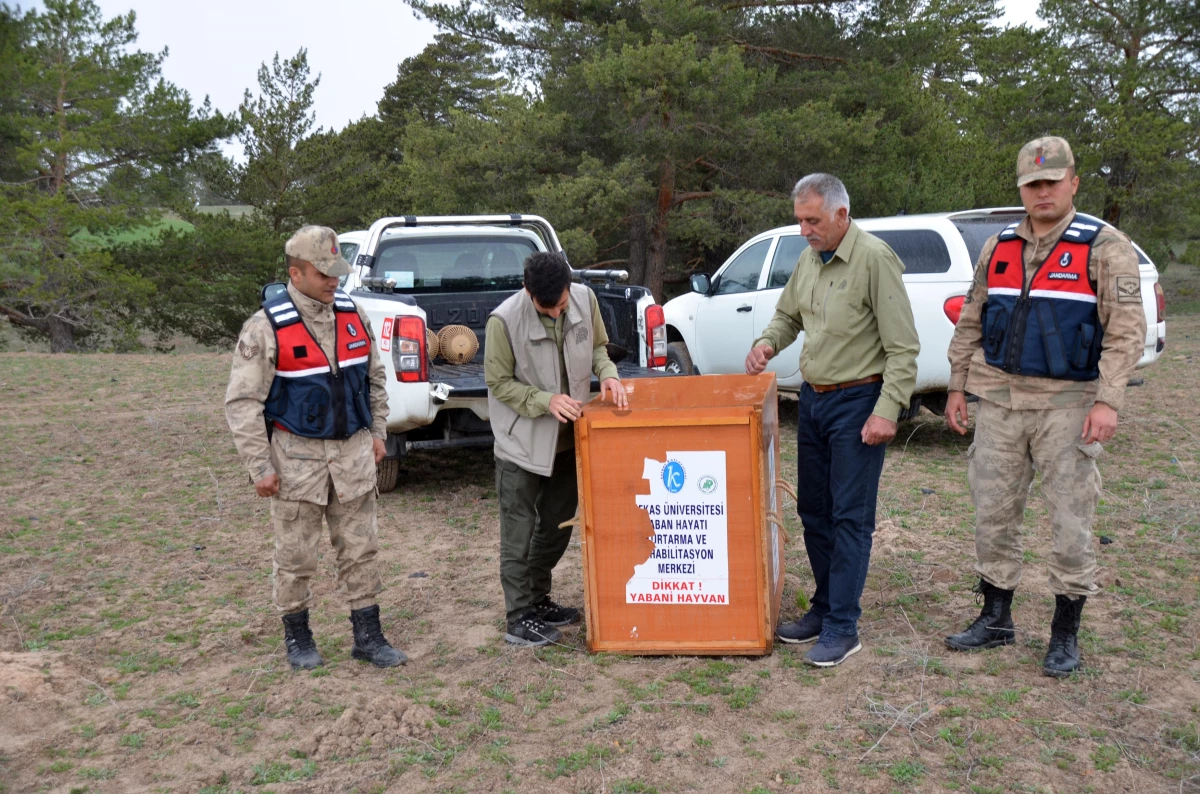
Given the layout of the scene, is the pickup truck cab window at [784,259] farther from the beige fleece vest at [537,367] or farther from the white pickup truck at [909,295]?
the beige fleece vest at [537,367]

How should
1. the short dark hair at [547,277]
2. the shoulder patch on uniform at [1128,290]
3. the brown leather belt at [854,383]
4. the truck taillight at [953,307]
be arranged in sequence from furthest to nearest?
the truck taillight at [953,307] < the short dark hair at [547,277] < the brown leather belt at [854,383] < the shoulder patch on uniform at [1128,290]

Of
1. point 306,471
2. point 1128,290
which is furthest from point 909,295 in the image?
point 306,471

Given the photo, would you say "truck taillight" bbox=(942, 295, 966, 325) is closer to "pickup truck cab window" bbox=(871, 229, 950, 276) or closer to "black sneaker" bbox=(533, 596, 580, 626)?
"pickup truck cab window" bbox=(871, 229, 950, 276)

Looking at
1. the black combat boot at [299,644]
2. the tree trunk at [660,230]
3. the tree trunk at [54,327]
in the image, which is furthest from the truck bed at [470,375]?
the tree trunk at [54,327]

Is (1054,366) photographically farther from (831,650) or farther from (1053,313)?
(831,650)

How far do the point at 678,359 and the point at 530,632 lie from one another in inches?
216

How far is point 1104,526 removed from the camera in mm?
5875

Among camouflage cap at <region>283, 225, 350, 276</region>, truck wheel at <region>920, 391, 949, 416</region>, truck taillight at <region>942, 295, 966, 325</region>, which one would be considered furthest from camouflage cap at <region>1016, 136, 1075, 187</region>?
truck wheel at <region>920, 391, 949, 416</region>

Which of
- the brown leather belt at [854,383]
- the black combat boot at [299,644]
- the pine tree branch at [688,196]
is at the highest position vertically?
the pine tree branch at [688,196]

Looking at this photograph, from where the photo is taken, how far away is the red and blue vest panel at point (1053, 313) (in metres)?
3.77

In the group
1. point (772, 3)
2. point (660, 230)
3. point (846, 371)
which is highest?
point (772, 3)

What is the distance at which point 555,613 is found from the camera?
475 cm

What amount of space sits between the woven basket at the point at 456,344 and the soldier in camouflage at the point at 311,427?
3.04 metres

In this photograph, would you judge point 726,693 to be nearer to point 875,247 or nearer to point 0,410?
point 875,247
